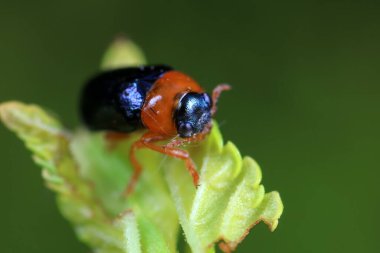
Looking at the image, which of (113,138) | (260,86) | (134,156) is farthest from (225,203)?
(260,86)

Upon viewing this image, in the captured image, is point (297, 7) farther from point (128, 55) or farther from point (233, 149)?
point (233, 149)

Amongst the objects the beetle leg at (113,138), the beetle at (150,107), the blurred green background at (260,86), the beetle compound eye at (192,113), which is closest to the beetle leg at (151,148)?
the beetle at (150,107)

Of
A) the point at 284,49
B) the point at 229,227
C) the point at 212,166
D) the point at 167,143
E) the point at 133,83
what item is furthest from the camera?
the point at 284,49

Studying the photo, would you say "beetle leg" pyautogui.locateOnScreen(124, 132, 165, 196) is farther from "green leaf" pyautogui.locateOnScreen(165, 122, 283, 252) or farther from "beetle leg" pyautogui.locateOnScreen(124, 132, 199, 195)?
"green leaf" pyautogui.locateOnScreen(165, 122, 283, 252)

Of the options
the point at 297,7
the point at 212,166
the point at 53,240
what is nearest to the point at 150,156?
the point at 212,166

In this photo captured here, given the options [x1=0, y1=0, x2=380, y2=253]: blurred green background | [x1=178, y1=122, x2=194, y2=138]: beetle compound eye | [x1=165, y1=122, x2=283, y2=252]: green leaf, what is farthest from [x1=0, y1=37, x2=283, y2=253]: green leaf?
[x1=0, y1=0, x2=380, y2=253]: blurred green background

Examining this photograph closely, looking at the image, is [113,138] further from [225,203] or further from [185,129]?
[225,203]
